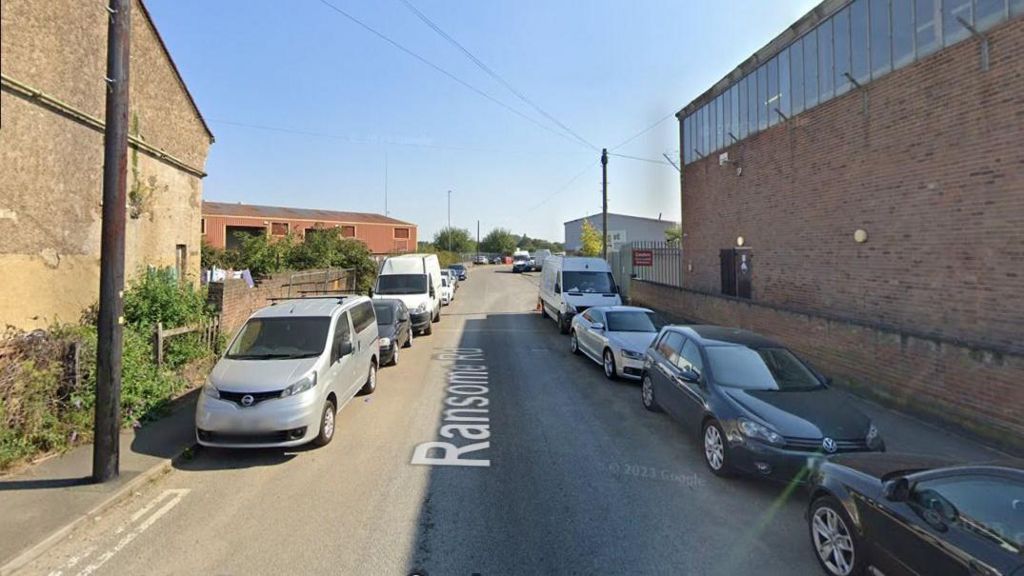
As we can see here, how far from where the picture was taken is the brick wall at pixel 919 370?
21.7ft

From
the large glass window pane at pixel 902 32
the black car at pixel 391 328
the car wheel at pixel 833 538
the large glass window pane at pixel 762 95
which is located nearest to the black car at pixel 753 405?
the car wheel at pixel 833 538

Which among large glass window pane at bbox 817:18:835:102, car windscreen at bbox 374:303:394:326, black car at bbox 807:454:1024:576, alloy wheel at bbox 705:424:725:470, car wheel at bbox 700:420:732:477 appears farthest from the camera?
car windscreen at bbox 374:303:394:326

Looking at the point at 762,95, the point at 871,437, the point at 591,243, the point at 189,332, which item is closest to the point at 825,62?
the point at 762,95

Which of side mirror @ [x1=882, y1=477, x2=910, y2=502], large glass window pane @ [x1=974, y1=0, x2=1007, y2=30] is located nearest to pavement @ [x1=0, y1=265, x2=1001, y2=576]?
side mirror @ [x1=882, y1=477, x2=910, y2=502]

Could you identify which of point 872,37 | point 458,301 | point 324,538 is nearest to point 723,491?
point 324,538

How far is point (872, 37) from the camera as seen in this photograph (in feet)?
35.9

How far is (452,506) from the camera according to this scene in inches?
192

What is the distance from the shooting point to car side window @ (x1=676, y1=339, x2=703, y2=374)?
21.9 ft

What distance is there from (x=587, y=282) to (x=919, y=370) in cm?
1016

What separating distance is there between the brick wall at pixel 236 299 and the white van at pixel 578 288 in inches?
346

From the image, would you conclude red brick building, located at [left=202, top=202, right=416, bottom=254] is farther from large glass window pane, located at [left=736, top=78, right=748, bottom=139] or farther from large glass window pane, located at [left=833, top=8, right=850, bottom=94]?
large glass window pane, located at [left=833, top=8, right=850, bottom=94]

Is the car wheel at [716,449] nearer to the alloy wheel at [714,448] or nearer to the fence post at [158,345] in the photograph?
the alloy wheel at [714,448]

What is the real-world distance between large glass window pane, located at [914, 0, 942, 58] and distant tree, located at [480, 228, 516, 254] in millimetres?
98172

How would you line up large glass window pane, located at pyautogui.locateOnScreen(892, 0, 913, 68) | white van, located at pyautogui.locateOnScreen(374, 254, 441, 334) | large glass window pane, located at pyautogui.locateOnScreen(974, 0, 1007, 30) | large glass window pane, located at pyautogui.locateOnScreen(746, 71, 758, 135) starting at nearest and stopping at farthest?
large glass window pane, located at pyautogui.locateOnScreen(974, 0, 1007, 30) < large glass window pane, located at pyautogui.locateOnScreen(892, 0, 913, 68) < large glass window pane, located at pyautogui.locateOnScreen(746, 71, 758, 135) < white van, located at pyautogui.locateOnScreen(374, 254, 441, 334)
